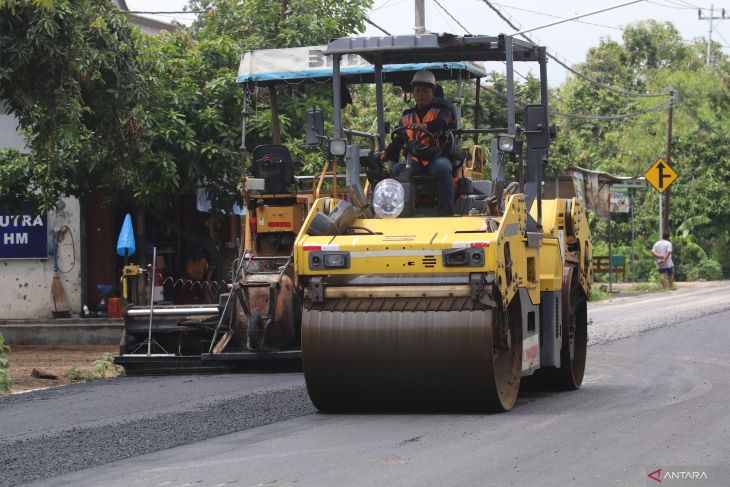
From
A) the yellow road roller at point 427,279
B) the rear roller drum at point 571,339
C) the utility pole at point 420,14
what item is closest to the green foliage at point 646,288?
the utility pole at point 420,14

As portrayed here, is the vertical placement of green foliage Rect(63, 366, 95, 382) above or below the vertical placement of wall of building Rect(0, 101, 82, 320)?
below

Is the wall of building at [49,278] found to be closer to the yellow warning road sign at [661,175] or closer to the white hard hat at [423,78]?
the white hard hat at [423,78]

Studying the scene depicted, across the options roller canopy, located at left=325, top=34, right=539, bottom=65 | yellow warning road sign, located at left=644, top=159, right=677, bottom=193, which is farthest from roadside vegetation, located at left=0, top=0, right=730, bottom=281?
roller canopy, located at left=325, top=34, right=539, bottom=65

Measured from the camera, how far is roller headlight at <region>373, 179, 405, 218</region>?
405 inches

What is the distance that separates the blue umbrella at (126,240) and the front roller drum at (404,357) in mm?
13541

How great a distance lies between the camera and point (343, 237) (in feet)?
32.0

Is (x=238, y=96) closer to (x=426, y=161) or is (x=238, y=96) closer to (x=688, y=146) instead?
(x=426, y=161)

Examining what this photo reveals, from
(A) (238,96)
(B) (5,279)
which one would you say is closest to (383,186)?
(A) (238,96)

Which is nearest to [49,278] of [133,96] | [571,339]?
[133,96]

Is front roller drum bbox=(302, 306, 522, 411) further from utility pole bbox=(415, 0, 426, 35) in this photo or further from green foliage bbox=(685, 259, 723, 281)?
green foliage bbox=(685, 259, 723, 281)

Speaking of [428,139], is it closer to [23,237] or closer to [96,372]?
[96,372]

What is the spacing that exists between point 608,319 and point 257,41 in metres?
7.45

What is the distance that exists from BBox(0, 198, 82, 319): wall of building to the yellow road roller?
14.2 metres

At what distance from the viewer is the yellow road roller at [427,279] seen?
9266mm
